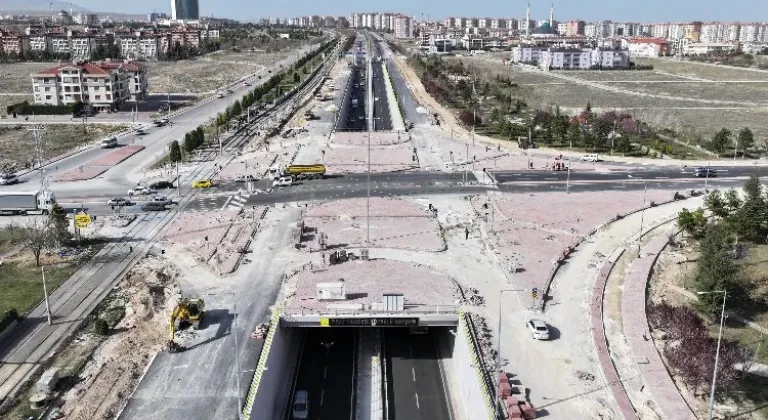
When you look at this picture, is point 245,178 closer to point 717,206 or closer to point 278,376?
point 278,376

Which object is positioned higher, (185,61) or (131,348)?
(185,61)

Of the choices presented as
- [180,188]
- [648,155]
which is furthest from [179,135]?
[648,155]

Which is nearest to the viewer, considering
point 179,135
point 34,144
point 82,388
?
point 82,388

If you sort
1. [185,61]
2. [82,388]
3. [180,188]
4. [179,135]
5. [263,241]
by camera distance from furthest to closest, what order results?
[185,61]
[179,135]
[180,188]
[263,241]
[82,388]

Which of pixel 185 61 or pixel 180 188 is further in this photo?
pixel 185 61

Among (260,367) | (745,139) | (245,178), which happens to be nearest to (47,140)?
(245,178)

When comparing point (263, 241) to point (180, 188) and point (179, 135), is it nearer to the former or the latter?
point (180, 188)
